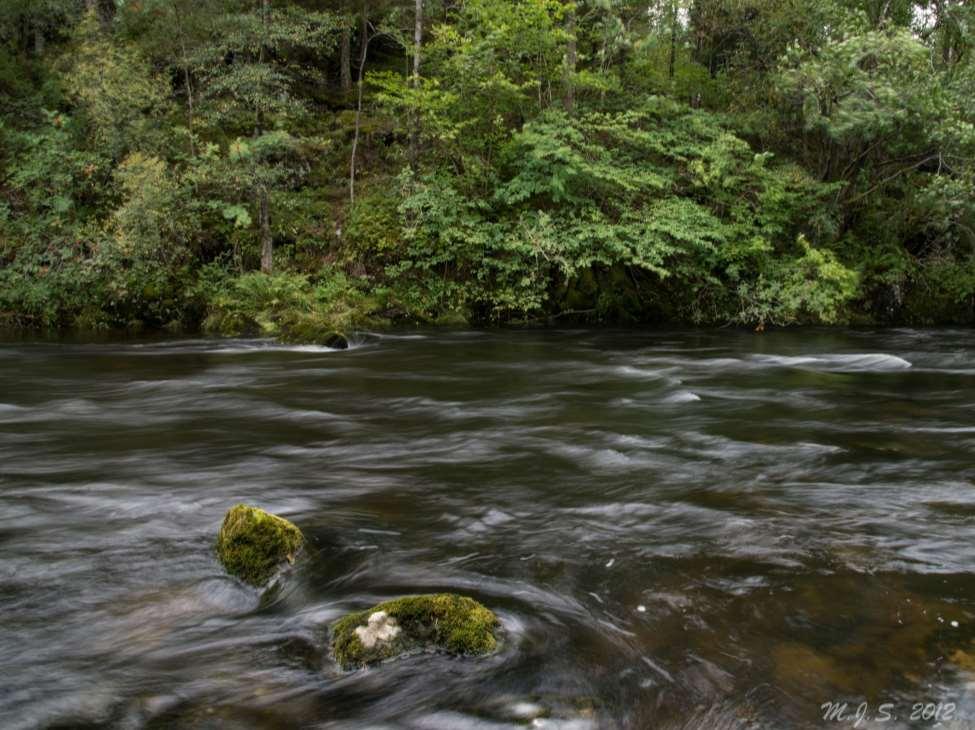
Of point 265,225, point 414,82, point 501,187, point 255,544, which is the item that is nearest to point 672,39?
point 414,82

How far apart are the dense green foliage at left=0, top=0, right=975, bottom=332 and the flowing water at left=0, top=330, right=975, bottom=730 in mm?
8487

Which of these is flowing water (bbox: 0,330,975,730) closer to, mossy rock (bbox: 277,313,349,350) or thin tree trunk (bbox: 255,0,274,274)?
mossy rock (bbox: 277,313,349,350)

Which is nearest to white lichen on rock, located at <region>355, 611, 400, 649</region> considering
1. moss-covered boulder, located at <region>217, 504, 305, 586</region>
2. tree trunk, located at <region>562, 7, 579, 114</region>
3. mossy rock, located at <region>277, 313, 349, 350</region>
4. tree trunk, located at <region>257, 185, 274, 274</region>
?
moss-covered boulder, located at <region>217, 504, 305, 586</region>

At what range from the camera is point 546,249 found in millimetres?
17047

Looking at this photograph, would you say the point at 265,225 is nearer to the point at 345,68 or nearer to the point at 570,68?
the point at 570,68

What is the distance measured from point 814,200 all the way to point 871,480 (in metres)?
14.5

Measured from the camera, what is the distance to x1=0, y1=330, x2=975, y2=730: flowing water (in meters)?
3.03

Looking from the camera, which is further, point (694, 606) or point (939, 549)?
point (939, 549)

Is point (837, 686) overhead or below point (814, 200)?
below

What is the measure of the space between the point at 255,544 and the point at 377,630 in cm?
119

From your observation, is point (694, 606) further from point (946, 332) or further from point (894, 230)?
point (894, 230)

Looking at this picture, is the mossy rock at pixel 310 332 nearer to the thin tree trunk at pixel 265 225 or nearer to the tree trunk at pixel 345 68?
the thin tree trunk at pixel 265 225

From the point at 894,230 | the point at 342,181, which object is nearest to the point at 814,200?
the point at 894,230

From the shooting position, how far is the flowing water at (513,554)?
3.03m
